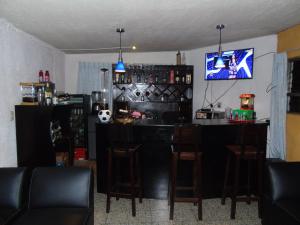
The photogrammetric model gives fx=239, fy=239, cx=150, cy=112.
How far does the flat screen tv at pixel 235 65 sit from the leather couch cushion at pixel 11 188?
3817mm

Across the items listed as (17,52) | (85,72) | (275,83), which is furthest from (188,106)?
(17,52)

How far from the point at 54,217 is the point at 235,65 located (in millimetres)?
4254

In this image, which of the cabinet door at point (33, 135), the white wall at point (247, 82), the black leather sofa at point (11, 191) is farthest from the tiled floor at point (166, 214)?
the white wall at point (247, 82)

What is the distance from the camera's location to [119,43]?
481cm

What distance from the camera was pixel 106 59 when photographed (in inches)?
237

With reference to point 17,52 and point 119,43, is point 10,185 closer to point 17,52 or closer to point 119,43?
point 17,52

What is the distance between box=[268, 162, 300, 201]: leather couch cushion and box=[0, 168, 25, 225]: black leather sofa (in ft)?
8.09

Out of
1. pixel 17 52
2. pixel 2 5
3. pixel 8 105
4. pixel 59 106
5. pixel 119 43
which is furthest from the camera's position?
pixel 119 43

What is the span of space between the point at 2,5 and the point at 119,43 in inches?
92.7

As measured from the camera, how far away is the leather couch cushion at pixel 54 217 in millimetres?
1930

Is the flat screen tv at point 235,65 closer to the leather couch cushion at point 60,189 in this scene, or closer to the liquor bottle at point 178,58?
the liquor bottle at point 178,58

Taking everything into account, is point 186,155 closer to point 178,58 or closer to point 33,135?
point 33,135

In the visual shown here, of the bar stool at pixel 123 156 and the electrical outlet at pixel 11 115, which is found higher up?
the electrical outlet at pixel 11 115

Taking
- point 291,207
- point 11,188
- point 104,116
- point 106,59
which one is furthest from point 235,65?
point 11,188
